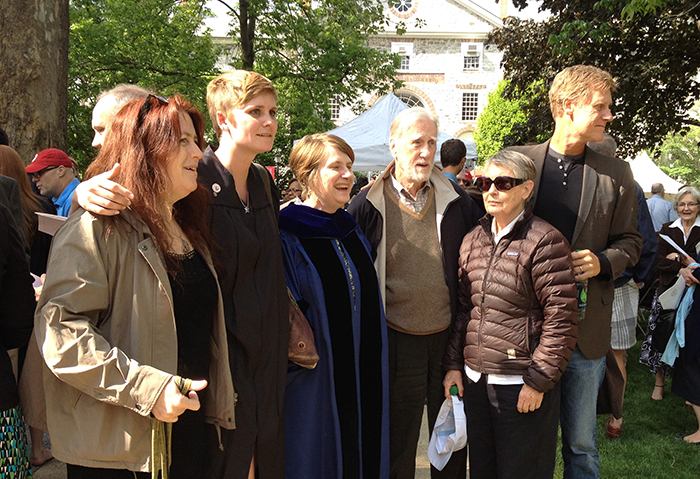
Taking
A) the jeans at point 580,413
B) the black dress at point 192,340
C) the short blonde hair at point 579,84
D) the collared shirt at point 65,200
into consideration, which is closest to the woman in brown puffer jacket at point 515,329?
the jeans at point 580,413

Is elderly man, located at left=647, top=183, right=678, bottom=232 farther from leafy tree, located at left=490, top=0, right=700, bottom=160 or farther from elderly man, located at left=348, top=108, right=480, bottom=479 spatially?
elderly man, located at left=348, top=108, right=480, bottom=479

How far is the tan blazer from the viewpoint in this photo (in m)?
2.85

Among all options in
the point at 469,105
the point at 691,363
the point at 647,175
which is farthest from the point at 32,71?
the point at 469,105

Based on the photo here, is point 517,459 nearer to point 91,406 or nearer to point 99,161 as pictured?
point 91,406

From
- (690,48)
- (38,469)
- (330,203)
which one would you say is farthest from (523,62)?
(38,469)

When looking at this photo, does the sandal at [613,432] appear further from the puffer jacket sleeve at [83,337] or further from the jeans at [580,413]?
the puffer jacket sleeve at [83,337]

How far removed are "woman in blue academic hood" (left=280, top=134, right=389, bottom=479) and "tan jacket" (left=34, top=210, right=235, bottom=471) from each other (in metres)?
0.99

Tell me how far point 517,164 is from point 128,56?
580 inches

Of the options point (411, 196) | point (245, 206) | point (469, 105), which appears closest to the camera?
point (245, 206)

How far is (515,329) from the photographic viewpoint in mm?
2691

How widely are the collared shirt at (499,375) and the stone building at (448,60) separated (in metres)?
38.2

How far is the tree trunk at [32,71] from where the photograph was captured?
453cm

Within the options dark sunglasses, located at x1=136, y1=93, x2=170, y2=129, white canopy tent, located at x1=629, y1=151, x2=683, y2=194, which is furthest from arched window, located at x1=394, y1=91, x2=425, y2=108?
dark sunglasses, located at x1=136, y1=93, x2=170, y2=129

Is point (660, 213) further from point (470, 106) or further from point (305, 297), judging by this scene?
point (470, 106)
